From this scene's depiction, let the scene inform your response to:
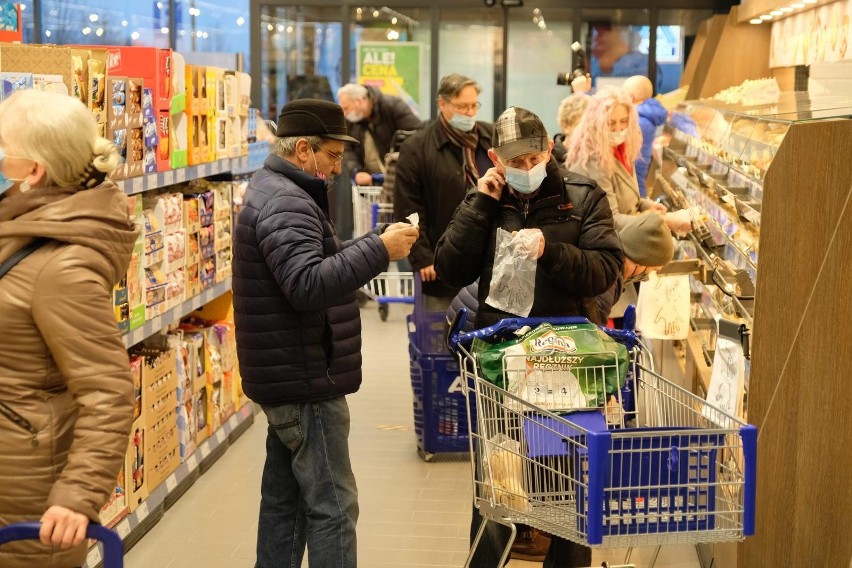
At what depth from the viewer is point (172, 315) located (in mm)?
5059

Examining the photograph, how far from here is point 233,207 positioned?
6.12 metres

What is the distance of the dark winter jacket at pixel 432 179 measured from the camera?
19.3 feet

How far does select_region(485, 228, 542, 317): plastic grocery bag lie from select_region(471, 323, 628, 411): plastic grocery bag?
1.03ft

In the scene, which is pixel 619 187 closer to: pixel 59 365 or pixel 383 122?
pixel 59 365

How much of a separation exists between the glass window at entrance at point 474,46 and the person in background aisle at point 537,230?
9.39 meters

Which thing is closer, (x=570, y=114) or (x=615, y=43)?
(x=570, y=114)

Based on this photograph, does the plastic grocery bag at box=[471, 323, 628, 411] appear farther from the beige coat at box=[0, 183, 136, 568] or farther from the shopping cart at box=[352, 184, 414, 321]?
the shopping cart at box=[352, 184, 414, 321]

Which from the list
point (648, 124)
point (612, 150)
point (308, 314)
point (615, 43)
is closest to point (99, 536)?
point (308, 314)

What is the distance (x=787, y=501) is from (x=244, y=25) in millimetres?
12114

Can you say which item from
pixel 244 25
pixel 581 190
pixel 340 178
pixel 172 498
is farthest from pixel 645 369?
pixel 244 25

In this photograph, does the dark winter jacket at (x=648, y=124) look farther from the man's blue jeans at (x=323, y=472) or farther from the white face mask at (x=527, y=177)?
the man's blue jeans at (x=323, y=472)

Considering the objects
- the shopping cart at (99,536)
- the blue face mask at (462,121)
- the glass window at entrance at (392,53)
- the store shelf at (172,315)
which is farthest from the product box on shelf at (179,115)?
the glass window at entrance at (392,53)

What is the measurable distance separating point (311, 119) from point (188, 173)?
1.96 m

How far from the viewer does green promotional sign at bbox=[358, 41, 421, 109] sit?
12844 millimetres
